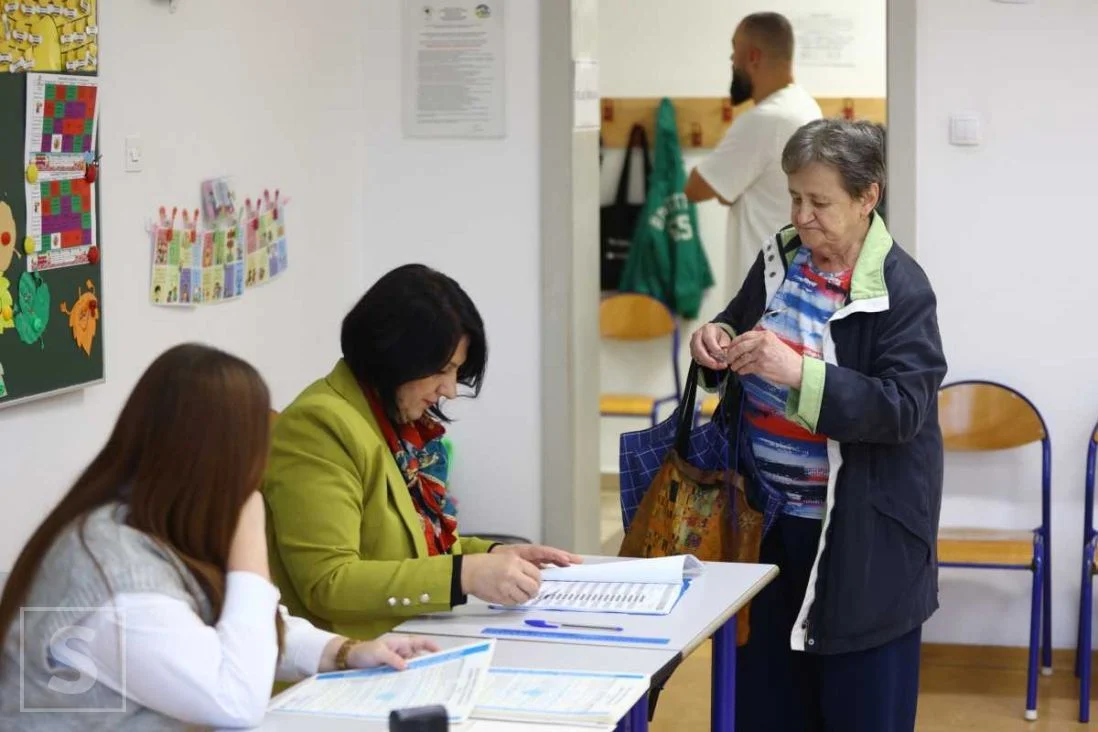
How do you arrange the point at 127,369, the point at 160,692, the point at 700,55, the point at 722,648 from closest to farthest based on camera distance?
the point at 160,692, the point at 722,648, the point at 127,369, the point at 700,55

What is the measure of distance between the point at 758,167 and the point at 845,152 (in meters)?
2.24

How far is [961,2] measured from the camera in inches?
173

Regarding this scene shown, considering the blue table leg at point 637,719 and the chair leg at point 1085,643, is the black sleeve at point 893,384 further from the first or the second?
the chair leg at point 1085,643

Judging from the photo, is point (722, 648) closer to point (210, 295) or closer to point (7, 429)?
point (7, 429)

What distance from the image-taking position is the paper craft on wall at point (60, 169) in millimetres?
3002

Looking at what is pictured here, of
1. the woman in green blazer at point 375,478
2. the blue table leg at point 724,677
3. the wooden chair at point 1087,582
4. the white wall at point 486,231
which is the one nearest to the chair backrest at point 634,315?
the white wall at point 486,231

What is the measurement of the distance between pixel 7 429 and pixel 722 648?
1420 millimetres

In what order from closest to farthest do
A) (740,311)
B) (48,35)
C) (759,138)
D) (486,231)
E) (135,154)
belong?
1. (48,35)
2. (740,311)
3. (135,154)
4. (486,231)
5. (759,138)

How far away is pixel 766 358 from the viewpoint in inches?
110

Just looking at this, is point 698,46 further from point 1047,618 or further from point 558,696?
point 558,696

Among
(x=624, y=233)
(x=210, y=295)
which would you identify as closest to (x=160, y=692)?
(x=210, y=295)

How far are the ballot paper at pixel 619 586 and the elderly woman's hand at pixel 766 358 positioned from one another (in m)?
0.35

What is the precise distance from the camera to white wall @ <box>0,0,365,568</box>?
3.26 m

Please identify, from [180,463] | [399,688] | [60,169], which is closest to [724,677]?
[399,688]
